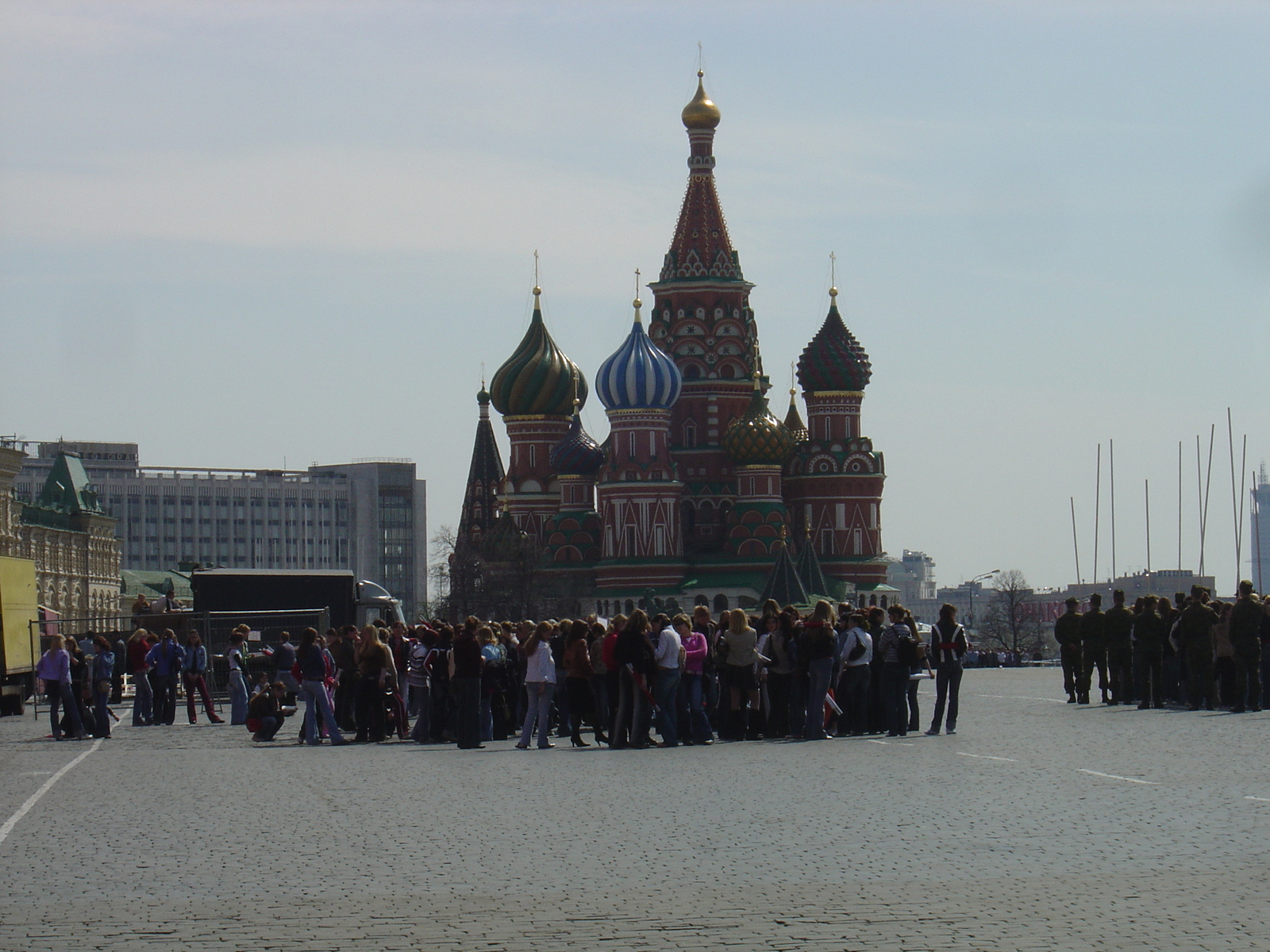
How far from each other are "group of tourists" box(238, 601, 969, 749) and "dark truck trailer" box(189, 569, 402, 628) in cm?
1566

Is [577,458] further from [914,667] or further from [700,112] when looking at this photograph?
→ [914,667]

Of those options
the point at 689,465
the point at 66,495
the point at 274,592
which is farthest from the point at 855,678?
the point at 689,465

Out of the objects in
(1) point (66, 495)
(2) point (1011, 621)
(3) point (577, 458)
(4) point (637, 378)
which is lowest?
(2) point (1011, 621)

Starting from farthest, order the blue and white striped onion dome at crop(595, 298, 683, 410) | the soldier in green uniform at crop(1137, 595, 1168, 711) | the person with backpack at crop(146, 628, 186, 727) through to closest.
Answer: the blue and white striped onion dome at crop(595, 298, 683, 410) → the person with backpack at crop(146, 628, 186, 727) → the soldier in green uniform at crop(1137, 595, 1168, 711)

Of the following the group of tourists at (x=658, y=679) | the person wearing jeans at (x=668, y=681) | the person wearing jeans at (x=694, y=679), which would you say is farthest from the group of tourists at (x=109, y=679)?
the person wearing jeans at (x=694, y=679)

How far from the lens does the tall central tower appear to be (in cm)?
10488

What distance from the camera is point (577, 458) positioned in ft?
352

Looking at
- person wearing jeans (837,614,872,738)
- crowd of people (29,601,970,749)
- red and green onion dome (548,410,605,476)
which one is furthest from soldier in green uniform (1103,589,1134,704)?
red and green onion dome (548,410,605,476)

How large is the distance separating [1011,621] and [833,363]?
1790cm

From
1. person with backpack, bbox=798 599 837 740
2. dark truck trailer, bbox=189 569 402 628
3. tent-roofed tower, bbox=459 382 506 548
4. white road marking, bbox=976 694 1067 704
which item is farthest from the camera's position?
tent-roofed tower, bbox=459 382 506 548

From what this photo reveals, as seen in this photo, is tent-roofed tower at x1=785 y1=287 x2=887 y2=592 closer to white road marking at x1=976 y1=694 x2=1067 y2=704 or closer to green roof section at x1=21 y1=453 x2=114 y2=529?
green roof section at x1=21 y1=453 x2=114 y2=529

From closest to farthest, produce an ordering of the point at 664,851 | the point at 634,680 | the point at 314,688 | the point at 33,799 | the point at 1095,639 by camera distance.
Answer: the point at 664,851 → the point at 33,799 → the point at 634,680 → the point at 314,688 → the point at 1095,639

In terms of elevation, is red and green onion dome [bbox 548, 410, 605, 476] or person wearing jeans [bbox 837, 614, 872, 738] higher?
red and green onion dome [bbox 548, 410, 605, 476]

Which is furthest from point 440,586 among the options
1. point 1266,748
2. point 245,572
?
point 1266,748
